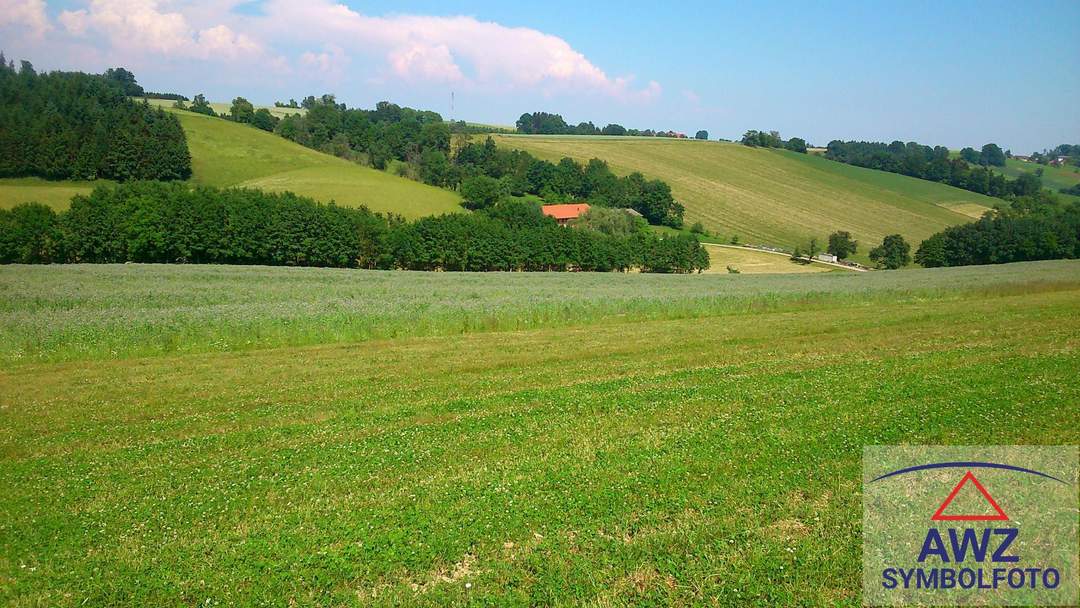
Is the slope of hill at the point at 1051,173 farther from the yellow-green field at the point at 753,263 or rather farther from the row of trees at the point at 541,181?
the row of trees at the point at 541,181

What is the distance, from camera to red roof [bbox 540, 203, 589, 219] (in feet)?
373

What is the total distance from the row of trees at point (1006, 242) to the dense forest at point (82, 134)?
377 ft

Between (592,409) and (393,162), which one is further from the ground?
(393,162)

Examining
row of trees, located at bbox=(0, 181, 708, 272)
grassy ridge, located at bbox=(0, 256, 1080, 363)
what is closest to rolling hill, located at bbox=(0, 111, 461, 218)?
row of trees, located at bbox=(0, 181, 708, 272)

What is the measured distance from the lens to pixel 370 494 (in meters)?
8.83

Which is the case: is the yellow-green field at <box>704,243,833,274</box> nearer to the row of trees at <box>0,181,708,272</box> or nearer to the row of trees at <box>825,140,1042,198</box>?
the row of trees at <box>0,181,708,272</box>

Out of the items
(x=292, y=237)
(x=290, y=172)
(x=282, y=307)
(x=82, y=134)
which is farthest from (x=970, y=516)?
(x=290, y=172)

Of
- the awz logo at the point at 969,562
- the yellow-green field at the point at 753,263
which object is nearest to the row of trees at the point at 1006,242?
the yellow-green field at the point at 753,263

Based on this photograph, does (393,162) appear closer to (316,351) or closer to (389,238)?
(389,238)

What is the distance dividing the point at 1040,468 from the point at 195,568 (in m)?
10.6

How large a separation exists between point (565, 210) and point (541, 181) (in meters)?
18.6

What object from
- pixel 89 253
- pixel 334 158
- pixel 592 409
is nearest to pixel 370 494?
pixel 592 409

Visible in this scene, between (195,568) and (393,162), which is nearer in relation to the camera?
(195,568)

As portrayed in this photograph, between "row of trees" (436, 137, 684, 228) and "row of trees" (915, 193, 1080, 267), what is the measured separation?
40.2 meters
